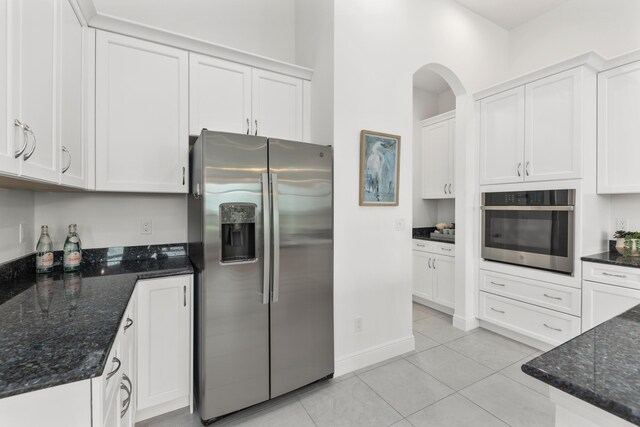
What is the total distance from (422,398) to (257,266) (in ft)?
4.82

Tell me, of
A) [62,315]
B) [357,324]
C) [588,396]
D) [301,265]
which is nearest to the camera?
[588,396]

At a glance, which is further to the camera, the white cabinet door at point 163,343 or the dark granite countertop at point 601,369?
the white cabinet door at point 163,343

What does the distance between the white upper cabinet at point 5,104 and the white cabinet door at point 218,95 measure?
3.58ft

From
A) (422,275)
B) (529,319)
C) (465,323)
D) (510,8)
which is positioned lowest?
(465,323)

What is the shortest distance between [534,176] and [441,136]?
1510 mm

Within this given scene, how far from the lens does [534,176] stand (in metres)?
2.68

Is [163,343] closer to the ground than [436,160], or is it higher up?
closer to the ground

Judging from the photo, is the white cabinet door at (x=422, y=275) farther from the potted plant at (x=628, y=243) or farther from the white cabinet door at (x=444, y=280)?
the potted plant at (x=628, y=243)

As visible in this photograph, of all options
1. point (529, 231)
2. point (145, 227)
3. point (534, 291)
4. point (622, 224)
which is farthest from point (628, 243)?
point (145, 227)

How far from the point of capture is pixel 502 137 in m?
2.92

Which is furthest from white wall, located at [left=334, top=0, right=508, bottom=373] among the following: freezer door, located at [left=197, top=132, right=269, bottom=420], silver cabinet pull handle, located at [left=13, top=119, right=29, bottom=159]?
silver cabinet pull handle, located at [left=13, top=119, right=29, bottom=159]

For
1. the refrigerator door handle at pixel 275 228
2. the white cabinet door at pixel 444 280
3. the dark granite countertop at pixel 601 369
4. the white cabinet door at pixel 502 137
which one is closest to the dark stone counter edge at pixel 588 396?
the dark granite countertop at pixel 601 369

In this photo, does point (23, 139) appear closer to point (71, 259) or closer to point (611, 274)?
point (71, 259)

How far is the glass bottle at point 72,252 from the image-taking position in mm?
1797
